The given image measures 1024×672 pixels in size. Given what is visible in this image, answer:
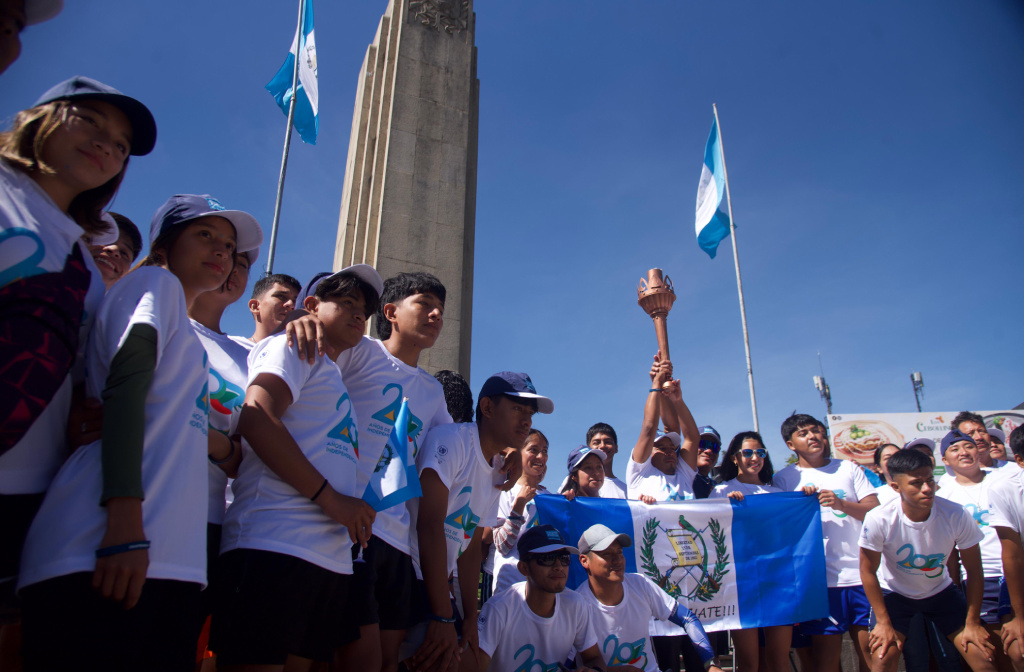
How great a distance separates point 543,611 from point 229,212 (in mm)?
3104

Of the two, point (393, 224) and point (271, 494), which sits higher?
point (393, 224)

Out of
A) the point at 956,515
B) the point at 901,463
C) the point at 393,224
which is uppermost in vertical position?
the point at 393,224

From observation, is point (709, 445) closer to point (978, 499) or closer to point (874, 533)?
point (874, 533)

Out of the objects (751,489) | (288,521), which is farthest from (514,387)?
(751,489)

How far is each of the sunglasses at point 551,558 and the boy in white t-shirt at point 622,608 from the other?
0.40 m

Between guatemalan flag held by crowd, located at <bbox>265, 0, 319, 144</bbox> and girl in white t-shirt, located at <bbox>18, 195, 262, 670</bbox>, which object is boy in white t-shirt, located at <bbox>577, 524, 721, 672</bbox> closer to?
girl in white t-shirt, located at <bbox>18, 195, 262, 670</bbox>

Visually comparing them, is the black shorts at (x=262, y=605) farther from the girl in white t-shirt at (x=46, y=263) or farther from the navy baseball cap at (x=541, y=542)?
the navy baseball cap at (x=541, y=542)

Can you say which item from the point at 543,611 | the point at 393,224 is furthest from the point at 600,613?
the point at 393,224

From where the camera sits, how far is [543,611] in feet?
13.0

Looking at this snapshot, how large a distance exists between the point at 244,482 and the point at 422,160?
635 cm

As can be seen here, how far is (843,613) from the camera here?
197 inches

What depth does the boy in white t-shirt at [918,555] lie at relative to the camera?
4543mm

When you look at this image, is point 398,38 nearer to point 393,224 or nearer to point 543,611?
point 393,224

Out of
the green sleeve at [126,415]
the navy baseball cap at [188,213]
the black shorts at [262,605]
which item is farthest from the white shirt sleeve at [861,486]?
the green sleeve at [126,415]
